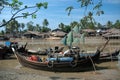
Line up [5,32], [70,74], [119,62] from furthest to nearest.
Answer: [5,32] → [119,62] → [70,74]

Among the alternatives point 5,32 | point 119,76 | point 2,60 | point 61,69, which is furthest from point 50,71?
point 5,32

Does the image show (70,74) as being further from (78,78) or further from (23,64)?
(23,64)

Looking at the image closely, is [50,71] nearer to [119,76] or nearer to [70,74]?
[70,74]

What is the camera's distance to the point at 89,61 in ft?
61.2

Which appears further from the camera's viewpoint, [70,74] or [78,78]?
[70,74]

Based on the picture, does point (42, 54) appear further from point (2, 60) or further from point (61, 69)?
point (61, 69)

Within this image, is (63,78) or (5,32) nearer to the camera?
(63,78)

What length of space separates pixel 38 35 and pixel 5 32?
82.8 ft

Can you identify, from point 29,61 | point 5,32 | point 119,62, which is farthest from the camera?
point 5,32

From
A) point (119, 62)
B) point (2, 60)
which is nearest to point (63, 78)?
point (119, 62)

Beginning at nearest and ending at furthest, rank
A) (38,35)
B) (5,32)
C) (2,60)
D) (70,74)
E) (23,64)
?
1. (70,74)
2. (23,64)
3. (2,60)
4. (38,35)
5. (5,32)

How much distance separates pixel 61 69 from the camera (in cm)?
1850

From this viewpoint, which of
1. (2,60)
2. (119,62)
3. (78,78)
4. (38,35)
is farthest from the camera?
(38,35)

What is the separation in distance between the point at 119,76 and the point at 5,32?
3391 inches
